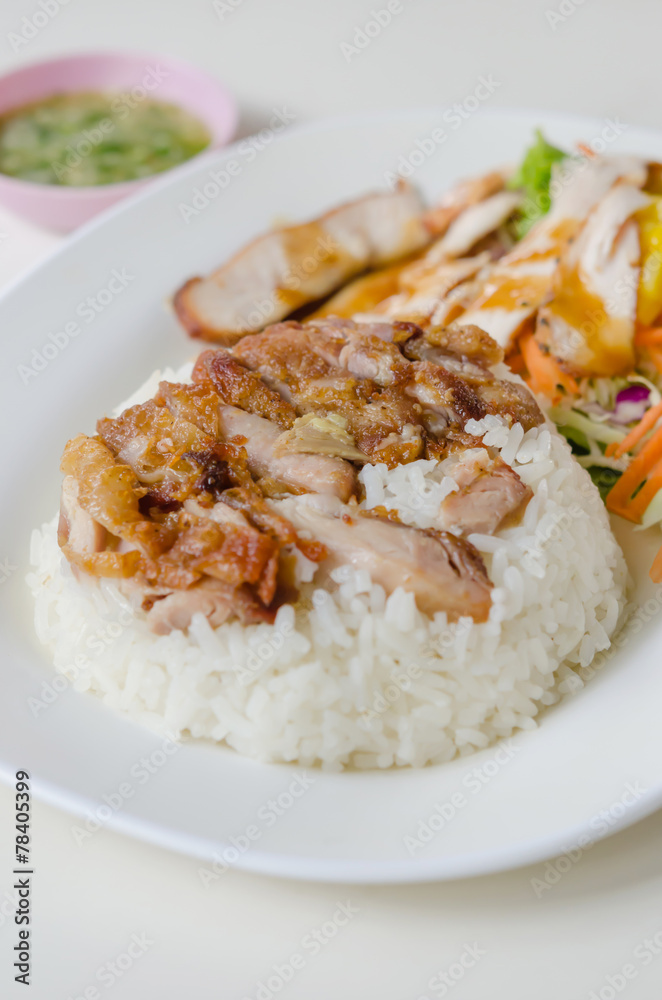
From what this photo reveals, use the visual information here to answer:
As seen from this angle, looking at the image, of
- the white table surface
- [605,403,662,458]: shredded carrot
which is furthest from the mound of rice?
[605,403,662,458]: shredded carrot

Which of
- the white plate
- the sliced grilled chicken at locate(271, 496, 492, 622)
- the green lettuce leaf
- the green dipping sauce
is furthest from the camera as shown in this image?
the green dipping sauce

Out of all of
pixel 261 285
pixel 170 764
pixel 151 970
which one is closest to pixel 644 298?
pixel 261 285

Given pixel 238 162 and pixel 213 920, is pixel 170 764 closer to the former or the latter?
pixel 213 920

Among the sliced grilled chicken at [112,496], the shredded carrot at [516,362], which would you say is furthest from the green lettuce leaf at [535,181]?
the sliced grilled chicken at [112,496]

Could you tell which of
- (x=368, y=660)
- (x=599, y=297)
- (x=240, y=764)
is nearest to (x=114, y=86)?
(x=599, y=297)

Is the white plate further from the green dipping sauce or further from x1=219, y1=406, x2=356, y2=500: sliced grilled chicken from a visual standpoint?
the green dipping sauce
